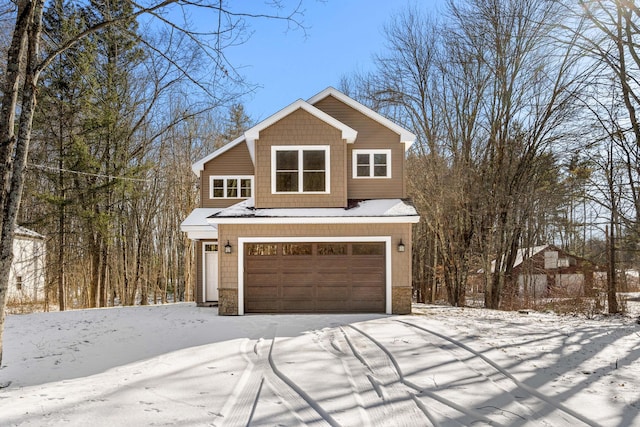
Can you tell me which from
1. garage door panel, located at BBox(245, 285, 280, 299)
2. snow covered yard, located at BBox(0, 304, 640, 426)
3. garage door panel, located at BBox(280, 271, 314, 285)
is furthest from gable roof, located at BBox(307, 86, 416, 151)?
garage door panel, located at BBox(245, 285, 280, 299)

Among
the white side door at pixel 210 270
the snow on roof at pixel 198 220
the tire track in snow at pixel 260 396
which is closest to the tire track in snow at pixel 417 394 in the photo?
the tire track in snow at pixel 260 396

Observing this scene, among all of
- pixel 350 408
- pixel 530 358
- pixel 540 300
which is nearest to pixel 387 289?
pixel 530 358

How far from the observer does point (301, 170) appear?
1249 cm

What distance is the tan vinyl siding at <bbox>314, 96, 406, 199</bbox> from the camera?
13.5m

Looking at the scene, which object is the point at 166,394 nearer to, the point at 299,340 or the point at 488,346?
the point at 299,340

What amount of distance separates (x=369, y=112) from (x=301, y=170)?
3.06 meters

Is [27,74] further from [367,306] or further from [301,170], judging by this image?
[367,306]

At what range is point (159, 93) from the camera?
60.2ft

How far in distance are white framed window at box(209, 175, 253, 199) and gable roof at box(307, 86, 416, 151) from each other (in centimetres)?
362

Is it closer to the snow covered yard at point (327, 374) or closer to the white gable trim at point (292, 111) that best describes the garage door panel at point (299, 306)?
the snow covered yard at point (327, 374)

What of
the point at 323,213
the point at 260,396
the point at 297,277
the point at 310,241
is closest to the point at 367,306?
the point at 297,277

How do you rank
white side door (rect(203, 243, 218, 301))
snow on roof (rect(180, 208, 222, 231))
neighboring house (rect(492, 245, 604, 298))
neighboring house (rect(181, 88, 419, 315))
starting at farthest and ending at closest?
1. neighboring house (rect(492, 245, 604, 298))
2. white side door (rect(203, 243, 218, 301))
3. snow on roof (rect(180, 208, 222, 231))
4. neighboring house (rect(181, 88, 419, 315))

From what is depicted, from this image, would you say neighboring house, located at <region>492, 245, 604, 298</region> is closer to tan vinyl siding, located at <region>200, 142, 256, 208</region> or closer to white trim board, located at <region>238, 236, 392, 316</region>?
white trim board, located at <region>238, 236, 392, 316</region>

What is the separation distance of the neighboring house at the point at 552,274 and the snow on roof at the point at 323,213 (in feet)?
23.6
